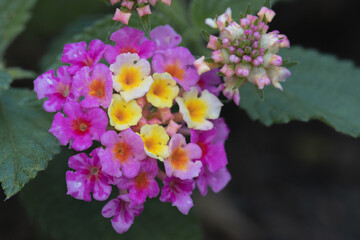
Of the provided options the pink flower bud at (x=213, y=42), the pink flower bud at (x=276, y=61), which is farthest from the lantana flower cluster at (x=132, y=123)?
the pink flower bud at (x=276, y=61)

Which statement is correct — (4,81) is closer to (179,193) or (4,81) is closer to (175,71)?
(175,71)

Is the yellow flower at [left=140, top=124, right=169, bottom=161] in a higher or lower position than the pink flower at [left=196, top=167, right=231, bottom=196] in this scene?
higher

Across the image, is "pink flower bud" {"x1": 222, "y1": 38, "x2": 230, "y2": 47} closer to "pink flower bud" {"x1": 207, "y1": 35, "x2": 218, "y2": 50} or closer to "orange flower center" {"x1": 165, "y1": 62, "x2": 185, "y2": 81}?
"pink flower bud" {"x1": 207, "y1": 35, "x2": 218, "y2": 50}

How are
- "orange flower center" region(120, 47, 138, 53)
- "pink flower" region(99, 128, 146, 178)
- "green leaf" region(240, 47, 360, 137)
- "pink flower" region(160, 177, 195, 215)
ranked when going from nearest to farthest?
1. "pink flower" region(99, 128, 146, 178)
2. "pink flower" region(160, 177, 195, 215)
3. "orange flower center" region(120, 47, 138, 53)
4. "green leaf" region(240, 47, 360, 137)

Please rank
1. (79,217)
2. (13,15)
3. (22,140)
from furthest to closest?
(13,15), (79,217), (22,140)

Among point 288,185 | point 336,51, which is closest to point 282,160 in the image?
point 288,185

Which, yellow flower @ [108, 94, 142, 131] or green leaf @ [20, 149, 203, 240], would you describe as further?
green leaf @ [20, 149, 203, 240]

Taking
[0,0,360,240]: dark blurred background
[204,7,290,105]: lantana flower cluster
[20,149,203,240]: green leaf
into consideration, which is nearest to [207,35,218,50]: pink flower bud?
[204,7,290,105]: lantana flower cluster

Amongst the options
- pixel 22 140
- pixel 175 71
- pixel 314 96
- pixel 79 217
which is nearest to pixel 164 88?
pixel 175 71
